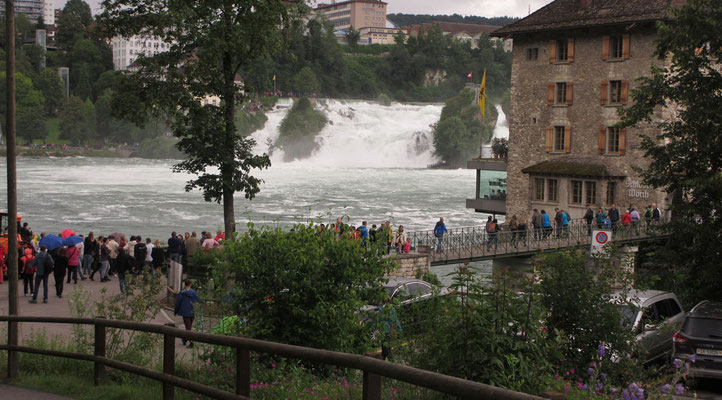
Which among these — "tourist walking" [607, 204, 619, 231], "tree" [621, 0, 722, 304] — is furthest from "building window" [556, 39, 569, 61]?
"tree" [621, 0, 722, 304]

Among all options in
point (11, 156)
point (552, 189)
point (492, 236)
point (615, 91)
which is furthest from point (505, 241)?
point (11, 156)

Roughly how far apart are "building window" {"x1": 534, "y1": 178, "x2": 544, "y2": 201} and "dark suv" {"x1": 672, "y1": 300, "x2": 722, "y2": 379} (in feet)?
103

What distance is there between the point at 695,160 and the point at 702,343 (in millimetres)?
9376

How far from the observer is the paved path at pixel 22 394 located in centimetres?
748

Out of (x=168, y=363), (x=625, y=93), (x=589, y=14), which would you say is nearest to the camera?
(x=168, y=363)

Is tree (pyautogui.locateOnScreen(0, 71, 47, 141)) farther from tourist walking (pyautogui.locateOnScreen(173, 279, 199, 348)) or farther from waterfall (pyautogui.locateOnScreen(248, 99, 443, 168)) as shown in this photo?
tourist walking (pyautogui.locateOnScreen(173, 279, 199, 348))

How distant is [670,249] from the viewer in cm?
2067

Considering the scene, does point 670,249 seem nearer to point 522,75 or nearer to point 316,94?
point 522,75

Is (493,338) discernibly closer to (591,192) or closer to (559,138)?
(591,192)

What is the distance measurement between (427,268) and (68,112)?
134 m

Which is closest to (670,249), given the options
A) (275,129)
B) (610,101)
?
(610,101)

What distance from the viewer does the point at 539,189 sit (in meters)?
43.9

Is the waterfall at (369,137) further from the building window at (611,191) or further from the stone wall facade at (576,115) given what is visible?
the building window at (611,191)

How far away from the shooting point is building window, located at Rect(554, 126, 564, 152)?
4416cm
